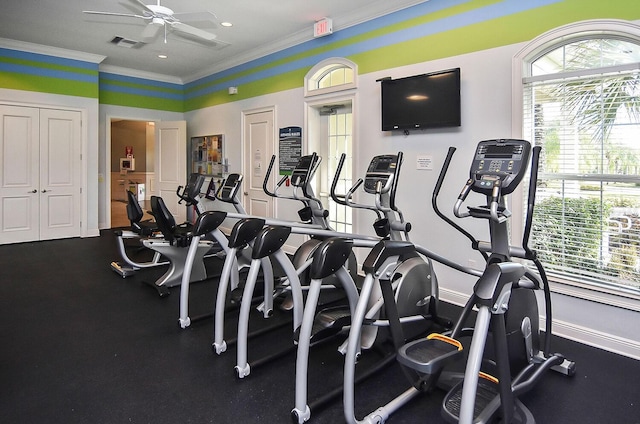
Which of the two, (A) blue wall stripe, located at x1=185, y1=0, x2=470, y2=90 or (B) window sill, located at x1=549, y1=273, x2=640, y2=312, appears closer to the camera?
(B) window sill, located at x1=549, y1=273, x2=640, y2=312

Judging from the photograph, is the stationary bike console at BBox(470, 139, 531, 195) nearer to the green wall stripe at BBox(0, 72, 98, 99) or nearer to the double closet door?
the double closet door

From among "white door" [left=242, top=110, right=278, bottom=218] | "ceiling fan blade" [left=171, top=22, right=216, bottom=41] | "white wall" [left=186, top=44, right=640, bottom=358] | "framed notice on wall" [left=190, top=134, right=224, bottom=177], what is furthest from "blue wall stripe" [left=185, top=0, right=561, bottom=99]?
"ceiling fan blade" [left=171, top=22, right=216, bottom=41]

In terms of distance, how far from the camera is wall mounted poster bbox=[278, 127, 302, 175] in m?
5.53

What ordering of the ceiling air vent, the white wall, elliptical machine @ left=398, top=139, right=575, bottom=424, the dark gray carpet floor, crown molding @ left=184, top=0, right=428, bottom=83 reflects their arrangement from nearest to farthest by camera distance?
1. elliptical machine @ left=398, top=139, right=575, bottom=424
2. the dark gray carpet floor
3. the white wall
4. crown molding @ left=184, top=0, right=428, bottom=83
5. the ceiling air vent

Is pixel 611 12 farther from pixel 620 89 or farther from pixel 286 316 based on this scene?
pixel 286 316

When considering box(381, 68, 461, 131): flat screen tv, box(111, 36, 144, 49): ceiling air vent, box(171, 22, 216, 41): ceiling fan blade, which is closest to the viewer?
box(381, 68, 461, 131): flat screen tv

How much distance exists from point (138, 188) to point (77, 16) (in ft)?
19.9

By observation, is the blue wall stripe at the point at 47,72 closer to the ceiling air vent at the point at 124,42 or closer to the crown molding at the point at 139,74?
the crown molding at the point at 139,74

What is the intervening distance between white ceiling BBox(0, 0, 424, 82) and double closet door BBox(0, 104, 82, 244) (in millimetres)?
1176

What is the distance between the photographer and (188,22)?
4684mm

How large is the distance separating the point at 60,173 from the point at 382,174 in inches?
233

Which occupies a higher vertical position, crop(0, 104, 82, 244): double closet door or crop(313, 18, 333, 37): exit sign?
crop(313, 18, 333, 37): exit sign

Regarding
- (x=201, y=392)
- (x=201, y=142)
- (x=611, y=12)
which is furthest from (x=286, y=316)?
(x=201, y=142)

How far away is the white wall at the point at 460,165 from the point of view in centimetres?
296
